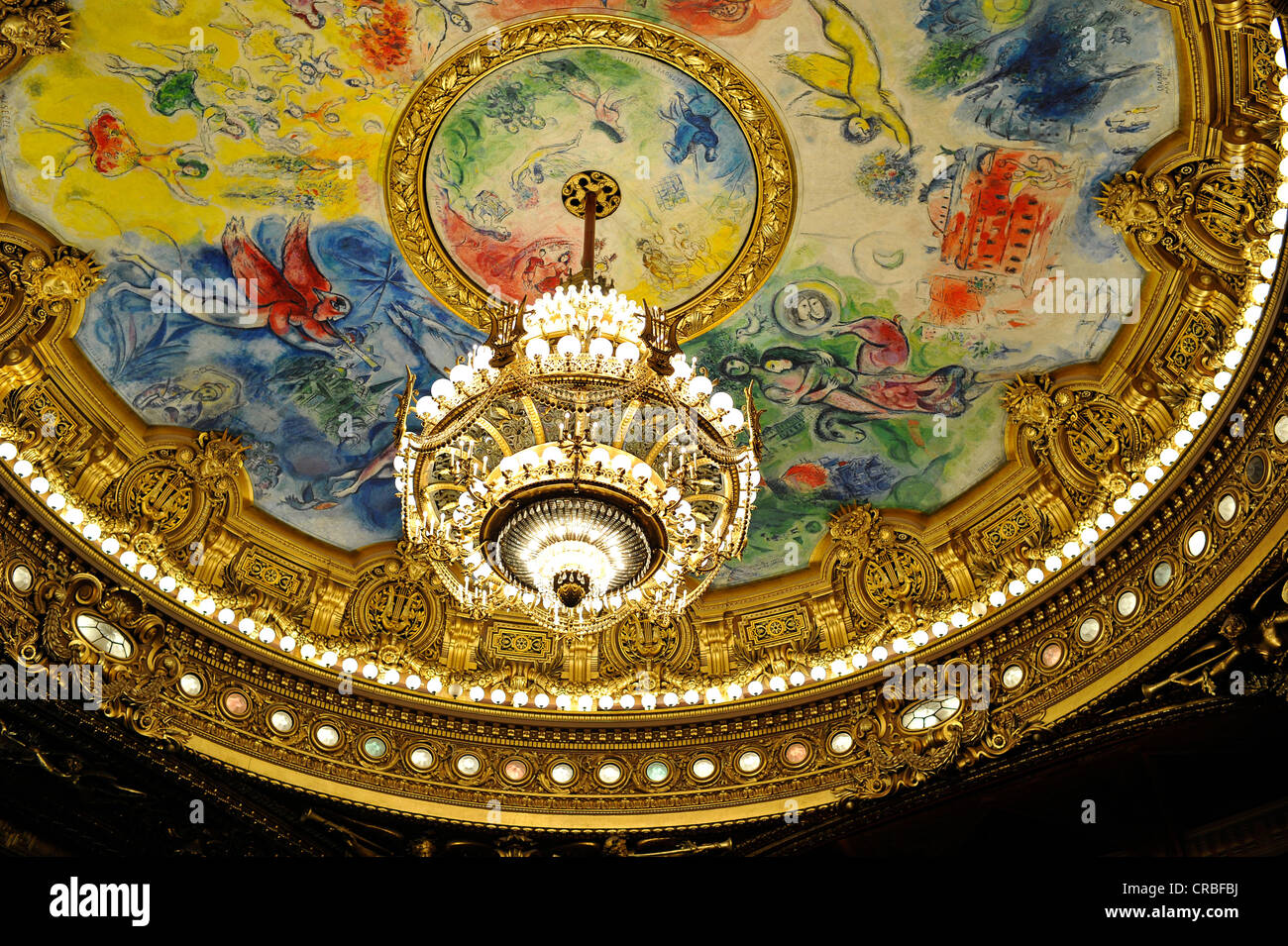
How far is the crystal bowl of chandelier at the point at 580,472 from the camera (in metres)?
11.3

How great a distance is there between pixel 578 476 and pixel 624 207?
501 cm

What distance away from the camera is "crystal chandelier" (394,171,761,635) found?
1128 cm

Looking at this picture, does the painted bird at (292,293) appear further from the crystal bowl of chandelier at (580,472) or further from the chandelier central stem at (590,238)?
the crystal bowl of chandelier at (580,472)

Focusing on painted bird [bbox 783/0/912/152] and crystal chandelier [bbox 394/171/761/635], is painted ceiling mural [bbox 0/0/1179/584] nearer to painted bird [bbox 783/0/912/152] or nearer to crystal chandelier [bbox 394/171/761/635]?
painted bird [bbox 783/0/912/152]

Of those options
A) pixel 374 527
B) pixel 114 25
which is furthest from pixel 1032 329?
pixel 114 25

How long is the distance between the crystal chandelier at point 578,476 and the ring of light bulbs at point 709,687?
10.4 inches

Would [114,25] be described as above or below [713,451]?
above

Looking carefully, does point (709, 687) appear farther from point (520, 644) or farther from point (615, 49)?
point (615, 49)

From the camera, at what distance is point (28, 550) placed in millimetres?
14133

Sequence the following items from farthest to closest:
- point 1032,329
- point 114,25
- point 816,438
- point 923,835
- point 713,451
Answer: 1. point 816,438
2. point 1032,329
3. point 923,835
4. point 114,25
5. point 713,451

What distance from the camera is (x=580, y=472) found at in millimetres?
11211
